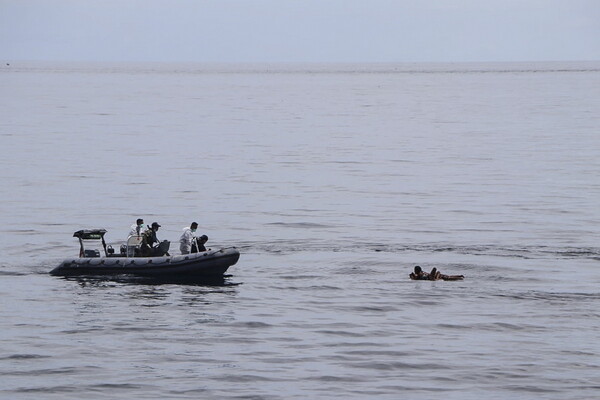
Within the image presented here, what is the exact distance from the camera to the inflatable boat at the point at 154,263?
132ft

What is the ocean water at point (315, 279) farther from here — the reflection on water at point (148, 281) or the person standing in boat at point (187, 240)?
the person standing in boat at point (187, 240)

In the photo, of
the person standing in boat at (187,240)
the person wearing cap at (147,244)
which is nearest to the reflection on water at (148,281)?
the person wearing cap at (147,244)

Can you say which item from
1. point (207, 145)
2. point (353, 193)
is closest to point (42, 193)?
point (353, 193)

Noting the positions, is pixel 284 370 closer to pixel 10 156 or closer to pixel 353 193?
pixel 353 193

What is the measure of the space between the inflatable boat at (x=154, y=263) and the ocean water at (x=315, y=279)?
1.79 feet

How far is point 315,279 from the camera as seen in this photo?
138 ft

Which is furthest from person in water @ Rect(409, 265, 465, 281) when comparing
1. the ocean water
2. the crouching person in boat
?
the crouching person in boat

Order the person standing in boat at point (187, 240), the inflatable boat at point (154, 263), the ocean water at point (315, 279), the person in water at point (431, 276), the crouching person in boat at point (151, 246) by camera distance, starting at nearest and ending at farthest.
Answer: the ocean water at point (315, 279), the inflatable boat at point (154, 263), the person standing in boat at point (187, 240), the person in water at point (431, 276), the crouching person in boat at point (151, 246)

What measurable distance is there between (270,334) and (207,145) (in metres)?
71.4

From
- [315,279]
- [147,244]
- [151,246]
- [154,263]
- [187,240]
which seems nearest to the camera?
[154,263]

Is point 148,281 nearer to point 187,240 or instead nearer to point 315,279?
point 187,240

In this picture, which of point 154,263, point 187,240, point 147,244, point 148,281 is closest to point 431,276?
point 187,240

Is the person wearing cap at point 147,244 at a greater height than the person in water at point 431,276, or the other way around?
the person wearing cap at point 147,244

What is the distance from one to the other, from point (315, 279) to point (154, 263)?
6.21 meters
